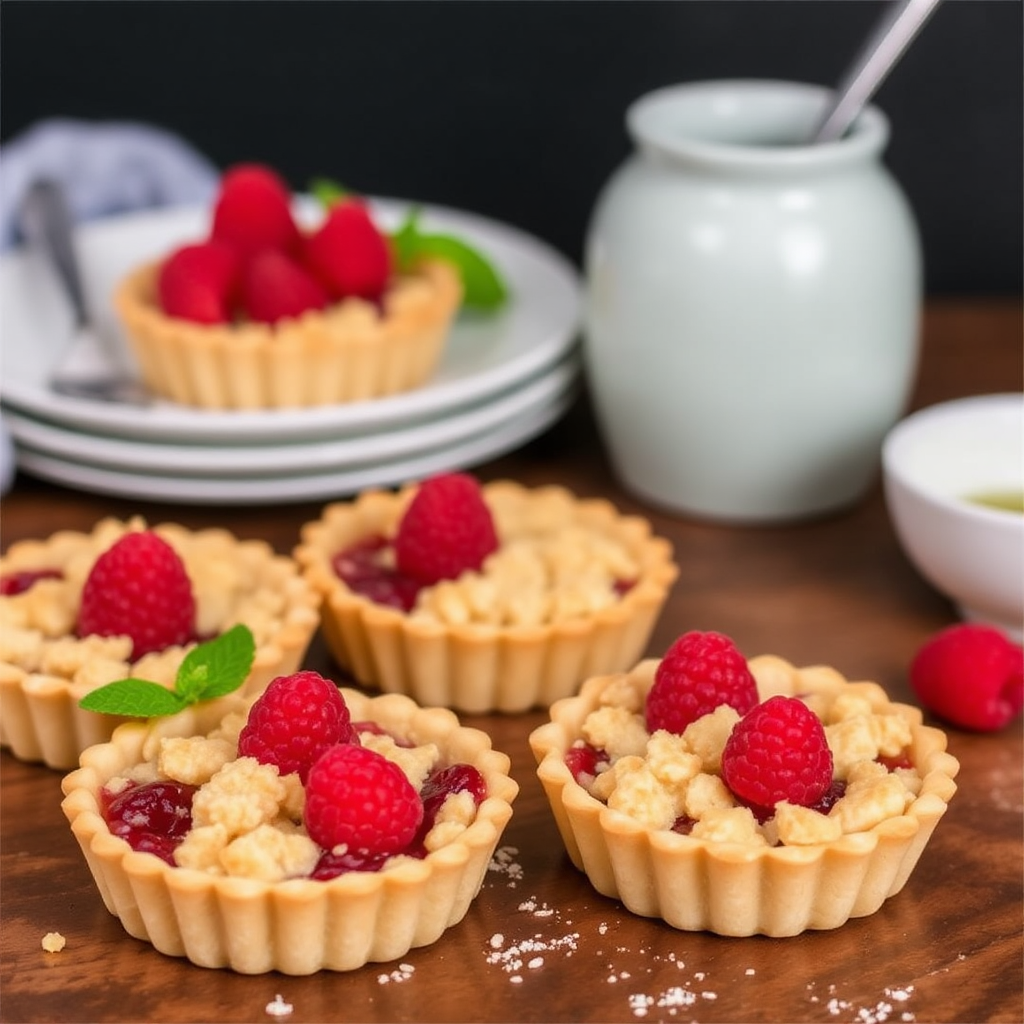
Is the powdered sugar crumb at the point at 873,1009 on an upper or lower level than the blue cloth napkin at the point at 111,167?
lower

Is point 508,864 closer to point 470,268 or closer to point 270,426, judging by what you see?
point 270,426

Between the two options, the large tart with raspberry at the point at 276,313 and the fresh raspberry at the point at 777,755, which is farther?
the large tart with raspberry at the point at 276,313

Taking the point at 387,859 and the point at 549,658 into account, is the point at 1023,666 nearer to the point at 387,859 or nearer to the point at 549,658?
the point at 549,658

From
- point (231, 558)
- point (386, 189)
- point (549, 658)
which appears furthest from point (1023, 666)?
point (386, 189)

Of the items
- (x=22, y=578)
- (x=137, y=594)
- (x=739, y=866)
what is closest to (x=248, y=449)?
(x=22, y=578)

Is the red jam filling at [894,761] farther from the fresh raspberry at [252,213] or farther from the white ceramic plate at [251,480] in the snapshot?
the fresh raspberry at [252,213]

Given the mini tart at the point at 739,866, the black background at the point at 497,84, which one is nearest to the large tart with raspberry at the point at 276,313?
the black background at the point at 497,84

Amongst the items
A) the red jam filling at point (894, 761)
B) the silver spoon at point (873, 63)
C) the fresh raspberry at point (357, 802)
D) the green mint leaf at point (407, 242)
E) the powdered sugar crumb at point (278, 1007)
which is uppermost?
the silver spoon at point (873, 63)

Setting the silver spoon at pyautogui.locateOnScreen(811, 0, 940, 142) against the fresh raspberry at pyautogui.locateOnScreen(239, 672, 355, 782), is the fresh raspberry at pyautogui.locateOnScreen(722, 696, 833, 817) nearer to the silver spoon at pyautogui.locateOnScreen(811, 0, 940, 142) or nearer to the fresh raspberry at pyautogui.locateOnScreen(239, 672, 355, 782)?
the fresh raspberry at pyautogui.locateOnScreen(239, 672, 355, 782)
